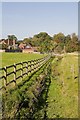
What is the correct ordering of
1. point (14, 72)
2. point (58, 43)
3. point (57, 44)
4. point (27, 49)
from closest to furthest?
point (14, 72) → point (57, 44) → point (58, 43) → point (27, 49)

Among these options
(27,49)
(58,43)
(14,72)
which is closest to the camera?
(14,72)

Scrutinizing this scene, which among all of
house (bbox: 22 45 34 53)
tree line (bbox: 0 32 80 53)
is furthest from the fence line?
house (bbox: 22 45 34 53)

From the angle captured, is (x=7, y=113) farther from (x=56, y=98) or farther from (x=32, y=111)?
(x=56, y=98)

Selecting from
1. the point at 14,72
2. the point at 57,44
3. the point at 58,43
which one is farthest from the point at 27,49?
the point at 14,72

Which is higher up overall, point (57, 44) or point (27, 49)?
point (57, 44)

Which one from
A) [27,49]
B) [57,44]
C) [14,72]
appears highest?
[57,44]

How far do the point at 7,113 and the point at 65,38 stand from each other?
432 ft

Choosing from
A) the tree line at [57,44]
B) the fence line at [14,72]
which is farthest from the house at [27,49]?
the fence line at [14,72]

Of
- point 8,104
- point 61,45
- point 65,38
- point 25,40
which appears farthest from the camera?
point 25,40

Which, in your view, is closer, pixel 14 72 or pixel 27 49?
pixel 14 72

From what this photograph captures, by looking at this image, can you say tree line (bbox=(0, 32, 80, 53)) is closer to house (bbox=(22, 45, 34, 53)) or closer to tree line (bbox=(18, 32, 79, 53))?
tree line (bbox=(18, 32, 79, 53))

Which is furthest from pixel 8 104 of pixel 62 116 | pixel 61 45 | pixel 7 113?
pixel 61 45

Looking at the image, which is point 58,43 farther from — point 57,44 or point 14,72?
point 14,72

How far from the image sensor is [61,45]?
124 meters
